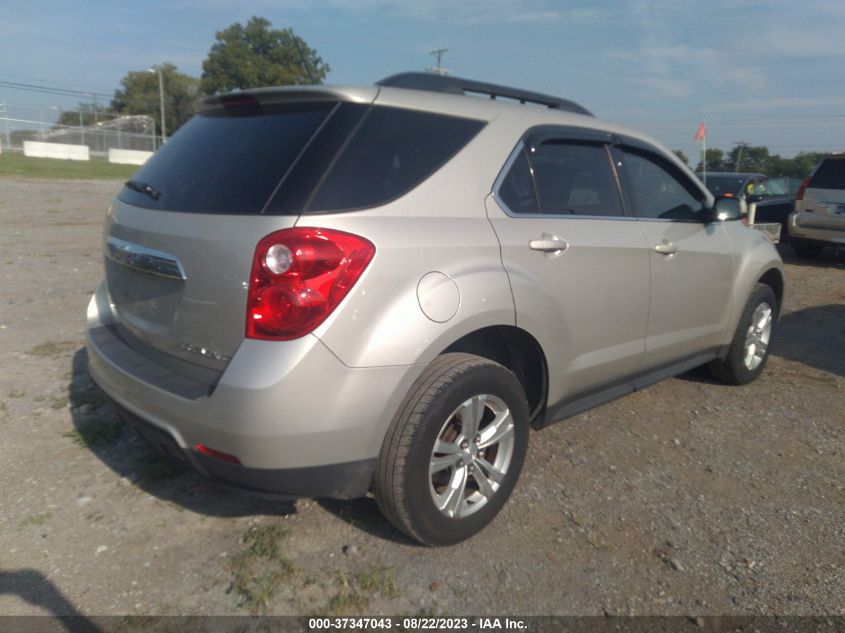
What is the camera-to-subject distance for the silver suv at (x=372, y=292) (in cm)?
239

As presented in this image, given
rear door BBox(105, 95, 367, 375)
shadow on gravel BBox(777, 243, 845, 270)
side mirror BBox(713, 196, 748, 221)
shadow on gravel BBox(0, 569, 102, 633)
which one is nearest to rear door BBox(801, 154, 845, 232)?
shadow on gravel BBox(777, 243, 845, 270)

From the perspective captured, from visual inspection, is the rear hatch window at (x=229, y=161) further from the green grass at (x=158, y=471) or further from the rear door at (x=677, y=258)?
the rear door at (x=677, y=258)

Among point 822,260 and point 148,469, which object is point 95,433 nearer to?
point 148,469

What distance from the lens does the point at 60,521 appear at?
3.00 m

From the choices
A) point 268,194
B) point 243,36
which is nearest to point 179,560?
point 268,194

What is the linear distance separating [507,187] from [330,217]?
0.96 metres

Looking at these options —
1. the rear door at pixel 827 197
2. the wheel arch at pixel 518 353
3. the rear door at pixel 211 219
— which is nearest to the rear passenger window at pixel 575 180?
the wheel arch at pixel 518 353

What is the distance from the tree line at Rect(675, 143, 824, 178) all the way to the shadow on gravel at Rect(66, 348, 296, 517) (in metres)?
42.2

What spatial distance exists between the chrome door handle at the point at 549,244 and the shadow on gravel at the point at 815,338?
11.3 feet

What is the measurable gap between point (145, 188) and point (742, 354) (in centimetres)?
390

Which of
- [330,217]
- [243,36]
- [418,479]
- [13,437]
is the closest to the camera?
[330,217]

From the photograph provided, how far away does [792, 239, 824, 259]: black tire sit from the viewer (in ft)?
37.9

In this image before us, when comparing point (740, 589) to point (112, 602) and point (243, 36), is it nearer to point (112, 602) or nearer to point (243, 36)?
point (112, 602)

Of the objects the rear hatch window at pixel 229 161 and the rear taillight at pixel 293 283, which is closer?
the rear taillight at pixel 293 283
